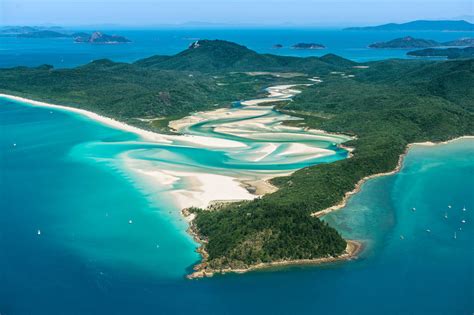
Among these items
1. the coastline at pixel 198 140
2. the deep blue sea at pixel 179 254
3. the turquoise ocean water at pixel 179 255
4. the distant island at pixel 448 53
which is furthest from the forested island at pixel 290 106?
the distant island at pixel 448 53

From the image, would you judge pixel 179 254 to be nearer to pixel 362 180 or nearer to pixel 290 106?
pixel 362 180

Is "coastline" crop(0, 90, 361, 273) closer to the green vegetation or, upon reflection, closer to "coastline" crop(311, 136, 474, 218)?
the green vegetation

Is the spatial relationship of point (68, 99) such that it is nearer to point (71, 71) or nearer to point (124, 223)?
point (71, 71)

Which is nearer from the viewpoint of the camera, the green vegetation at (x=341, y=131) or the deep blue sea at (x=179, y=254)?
the deep blue sea at (x=179, y=254)

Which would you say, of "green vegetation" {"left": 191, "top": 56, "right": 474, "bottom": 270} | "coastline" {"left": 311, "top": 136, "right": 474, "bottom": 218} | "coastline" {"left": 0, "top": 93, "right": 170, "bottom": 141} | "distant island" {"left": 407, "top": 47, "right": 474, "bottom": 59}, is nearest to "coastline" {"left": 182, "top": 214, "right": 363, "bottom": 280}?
"green vegetation" {"left": 191, "top": 56, "right": 474, "bottom": 270}

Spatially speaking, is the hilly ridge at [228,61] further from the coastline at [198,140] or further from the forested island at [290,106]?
the coastline at [198,140]

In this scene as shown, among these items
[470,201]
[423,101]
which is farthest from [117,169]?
[423,101]
